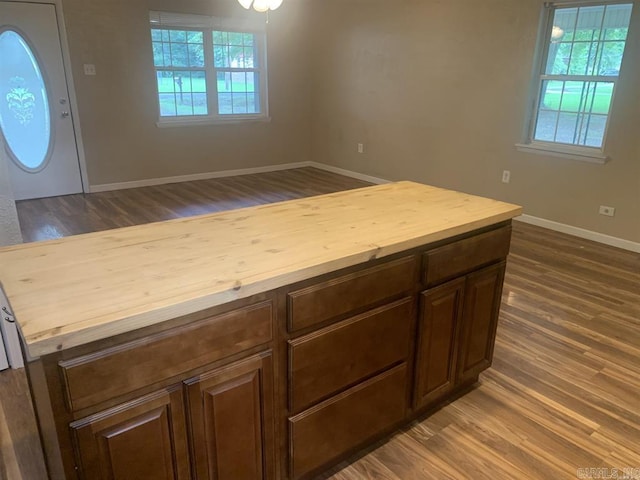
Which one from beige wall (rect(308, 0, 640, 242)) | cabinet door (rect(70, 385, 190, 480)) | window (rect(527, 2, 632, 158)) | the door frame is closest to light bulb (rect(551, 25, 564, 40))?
window (rect(527, 2, 632, 158))

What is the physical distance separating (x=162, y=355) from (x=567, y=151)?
4.39 metres

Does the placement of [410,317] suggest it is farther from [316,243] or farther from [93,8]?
[93,8]

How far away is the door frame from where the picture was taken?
499 centimetres

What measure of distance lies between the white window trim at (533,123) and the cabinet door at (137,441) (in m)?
4.30

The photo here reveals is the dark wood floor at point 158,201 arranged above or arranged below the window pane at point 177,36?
A: below

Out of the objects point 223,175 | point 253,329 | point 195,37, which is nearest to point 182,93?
point 195,37

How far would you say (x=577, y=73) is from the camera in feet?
14.1

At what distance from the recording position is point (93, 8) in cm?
515

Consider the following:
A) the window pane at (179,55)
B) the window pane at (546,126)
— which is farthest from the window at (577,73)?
the window pane at (179,55)

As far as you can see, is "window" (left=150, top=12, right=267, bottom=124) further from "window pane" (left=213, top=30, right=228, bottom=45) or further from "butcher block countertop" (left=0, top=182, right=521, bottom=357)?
"butcher block countertop" (left=0, top=182, right=521, bottom=357)

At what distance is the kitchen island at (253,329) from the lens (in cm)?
109

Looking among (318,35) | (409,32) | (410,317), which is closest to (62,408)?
(410,317)

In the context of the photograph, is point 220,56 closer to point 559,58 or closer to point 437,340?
point 559,58

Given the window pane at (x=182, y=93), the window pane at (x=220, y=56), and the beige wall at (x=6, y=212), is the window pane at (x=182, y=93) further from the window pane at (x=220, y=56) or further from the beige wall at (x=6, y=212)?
the beige wall at (x=6, y=212)
